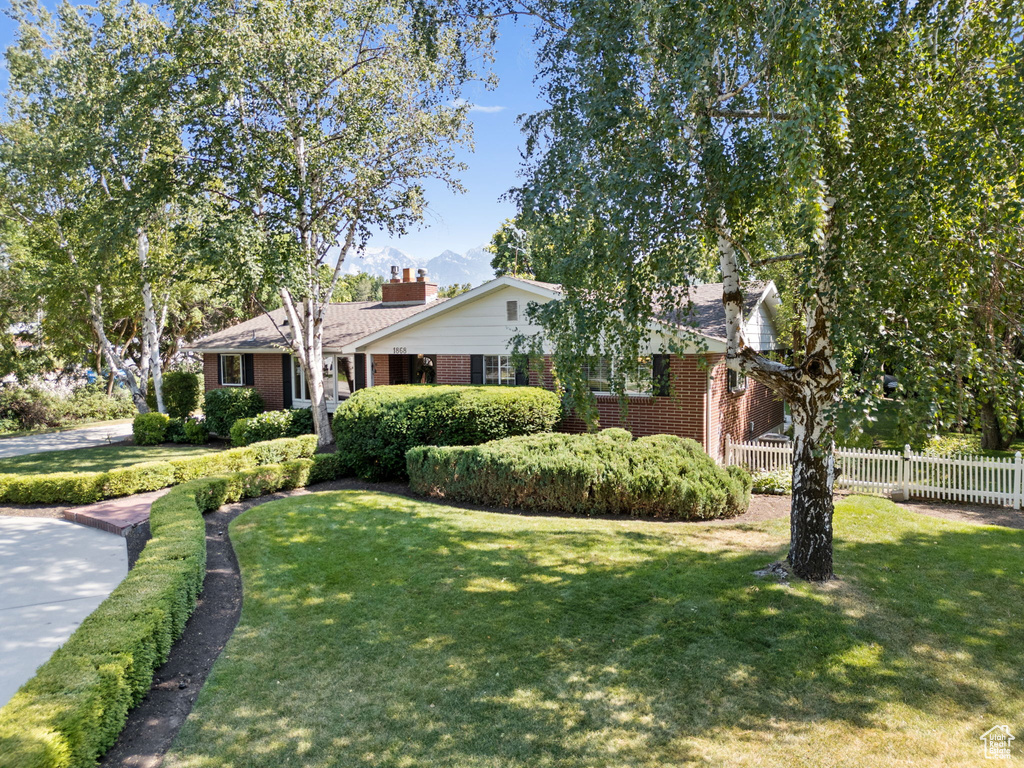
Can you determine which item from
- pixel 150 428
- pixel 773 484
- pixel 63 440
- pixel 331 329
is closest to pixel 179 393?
pixel 150 428

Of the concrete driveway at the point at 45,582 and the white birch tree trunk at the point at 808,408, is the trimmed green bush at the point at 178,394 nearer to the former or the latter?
the concrete driveway at the point at 45,582

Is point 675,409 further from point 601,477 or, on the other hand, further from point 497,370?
point 497,370

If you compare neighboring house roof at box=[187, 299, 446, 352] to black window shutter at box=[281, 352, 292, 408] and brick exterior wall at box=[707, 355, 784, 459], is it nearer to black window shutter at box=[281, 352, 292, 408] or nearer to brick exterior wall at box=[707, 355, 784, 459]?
black window shutter at box=[281, 352, 292, 408]

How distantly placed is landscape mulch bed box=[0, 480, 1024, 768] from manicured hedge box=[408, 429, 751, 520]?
493mm

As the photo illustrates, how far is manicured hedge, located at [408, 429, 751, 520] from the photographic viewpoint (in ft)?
33.1

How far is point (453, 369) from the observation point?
17.1 metres

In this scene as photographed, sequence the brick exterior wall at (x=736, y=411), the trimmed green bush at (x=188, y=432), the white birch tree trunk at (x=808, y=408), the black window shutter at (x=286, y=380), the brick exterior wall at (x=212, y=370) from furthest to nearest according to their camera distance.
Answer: the brick exterior wall at (x=212, y=370)
the black window shutter at (x=286, y=380)
the trimmed green bush at (x=188, y=432)
the brick exterior wall at (x=736, y=411)
the white birch tree trunk at (x=808, y=408)

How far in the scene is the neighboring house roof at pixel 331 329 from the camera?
70.0 feet

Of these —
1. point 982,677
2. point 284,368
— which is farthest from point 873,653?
point 284,368

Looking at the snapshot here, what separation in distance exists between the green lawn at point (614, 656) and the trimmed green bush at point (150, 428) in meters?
14.6

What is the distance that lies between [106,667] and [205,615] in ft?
7.21

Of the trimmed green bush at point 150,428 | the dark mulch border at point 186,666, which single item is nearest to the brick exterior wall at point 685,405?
the dark mulch border at point 186,666

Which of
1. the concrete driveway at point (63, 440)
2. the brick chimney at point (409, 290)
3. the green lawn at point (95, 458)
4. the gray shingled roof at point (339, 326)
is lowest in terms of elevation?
the green lawn at point (95, 458)

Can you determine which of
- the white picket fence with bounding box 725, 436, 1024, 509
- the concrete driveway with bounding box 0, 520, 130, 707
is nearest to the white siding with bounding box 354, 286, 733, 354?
the white picket fence with bounding box 725, 436, 1024, 509
